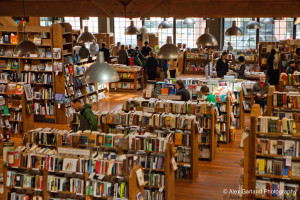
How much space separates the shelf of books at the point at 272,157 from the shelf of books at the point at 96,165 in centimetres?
132

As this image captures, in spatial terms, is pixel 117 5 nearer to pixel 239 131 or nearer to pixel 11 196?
pixel 11 196

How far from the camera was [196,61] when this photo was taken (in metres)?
22.0

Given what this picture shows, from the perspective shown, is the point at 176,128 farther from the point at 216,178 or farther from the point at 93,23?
the point at 93,23

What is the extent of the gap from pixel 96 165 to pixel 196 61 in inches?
641

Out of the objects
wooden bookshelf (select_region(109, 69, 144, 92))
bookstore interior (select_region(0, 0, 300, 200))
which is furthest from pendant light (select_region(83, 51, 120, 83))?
wooden bookshelf (select_region(109, 69, 144, 92))

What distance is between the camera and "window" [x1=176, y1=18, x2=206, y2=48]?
24.4 m

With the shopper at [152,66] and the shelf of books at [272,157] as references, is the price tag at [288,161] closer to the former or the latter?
the shelf of books at [272,157]

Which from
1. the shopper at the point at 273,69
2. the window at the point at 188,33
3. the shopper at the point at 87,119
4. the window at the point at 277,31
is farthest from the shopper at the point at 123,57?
the shopper at the point at 87,119

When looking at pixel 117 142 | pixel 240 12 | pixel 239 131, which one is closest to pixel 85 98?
pixel 239 131

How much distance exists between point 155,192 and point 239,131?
5279 mm

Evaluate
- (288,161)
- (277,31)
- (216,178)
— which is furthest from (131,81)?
(288,161)

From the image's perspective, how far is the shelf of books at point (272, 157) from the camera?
6.56 meters

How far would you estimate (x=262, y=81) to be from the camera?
1109 cm

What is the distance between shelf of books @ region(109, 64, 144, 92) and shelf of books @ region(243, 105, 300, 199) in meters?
10.7
